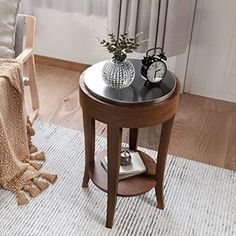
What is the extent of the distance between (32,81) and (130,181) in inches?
33.5

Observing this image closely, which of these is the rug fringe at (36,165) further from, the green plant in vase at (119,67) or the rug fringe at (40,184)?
the green plant in vase at (119,67)

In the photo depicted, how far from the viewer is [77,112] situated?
2355 mm

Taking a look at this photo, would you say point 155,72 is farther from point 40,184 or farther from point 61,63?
point 61,63

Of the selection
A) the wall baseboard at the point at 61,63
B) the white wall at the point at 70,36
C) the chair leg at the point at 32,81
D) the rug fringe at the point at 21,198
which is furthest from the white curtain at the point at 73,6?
the rug fringe at the point at 21,198

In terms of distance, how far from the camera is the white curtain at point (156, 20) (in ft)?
7.15

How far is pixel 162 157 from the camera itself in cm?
157

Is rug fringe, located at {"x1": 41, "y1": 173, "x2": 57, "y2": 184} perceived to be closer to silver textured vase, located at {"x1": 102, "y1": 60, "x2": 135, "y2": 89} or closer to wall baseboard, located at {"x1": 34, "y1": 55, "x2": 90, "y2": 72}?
silver textured vase, located at {"x1": 102, "y1": 60, "x2": 135, "y2": 89}

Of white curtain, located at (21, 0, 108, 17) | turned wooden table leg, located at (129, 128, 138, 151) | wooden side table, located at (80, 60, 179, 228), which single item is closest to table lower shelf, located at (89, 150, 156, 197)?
wooden side table, located at (80, 60, 179, 228)

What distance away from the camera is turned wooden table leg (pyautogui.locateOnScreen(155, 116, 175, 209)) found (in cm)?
151

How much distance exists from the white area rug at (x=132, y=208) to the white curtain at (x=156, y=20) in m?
0.71

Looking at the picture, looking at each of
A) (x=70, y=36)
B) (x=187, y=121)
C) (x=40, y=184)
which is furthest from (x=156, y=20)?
(x=40, y=184)

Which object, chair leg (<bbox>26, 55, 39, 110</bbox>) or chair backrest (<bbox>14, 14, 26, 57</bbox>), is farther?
chair leg (<bbox>26, 55, 39, 110</bbox>)

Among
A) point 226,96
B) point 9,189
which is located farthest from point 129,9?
point 9,189

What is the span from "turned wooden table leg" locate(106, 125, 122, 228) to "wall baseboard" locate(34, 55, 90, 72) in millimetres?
1412
